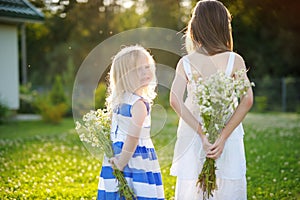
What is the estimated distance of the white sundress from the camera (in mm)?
3225

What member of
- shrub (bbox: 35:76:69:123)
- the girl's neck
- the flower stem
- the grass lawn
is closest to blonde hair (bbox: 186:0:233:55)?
the girl's neck

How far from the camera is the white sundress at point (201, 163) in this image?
10.6 feet

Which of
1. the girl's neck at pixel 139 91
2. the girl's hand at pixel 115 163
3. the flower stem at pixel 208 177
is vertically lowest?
the flower stem at pixel 208 177

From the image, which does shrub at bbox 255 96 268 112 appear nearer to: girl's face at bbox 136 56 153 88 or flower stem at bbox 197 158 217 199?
flower stem at bbox 197 158 217 199

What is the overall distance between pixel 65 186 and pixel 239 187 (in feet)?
8.82

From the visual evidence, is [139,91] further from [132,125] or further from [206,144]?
[206,144]

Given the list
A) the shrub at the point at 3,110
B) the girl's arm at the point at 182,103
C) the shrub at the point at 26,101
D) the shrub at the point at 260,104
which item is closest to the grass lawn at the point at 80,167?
the girl's arm at the point at 182,103

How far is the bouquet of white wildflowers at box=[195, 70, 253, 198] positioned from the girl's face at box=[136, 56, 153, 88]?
350 mm

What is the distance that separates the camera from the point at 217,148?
310 cm

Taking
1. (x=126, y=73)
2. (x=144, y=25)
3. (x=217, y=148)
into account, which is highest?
(x=144, y=25)

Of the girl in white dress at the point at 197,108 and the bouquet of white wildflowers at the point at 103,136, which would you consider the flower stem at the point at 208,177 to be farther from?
the bouquet of white wildflowers at the point at 103,136

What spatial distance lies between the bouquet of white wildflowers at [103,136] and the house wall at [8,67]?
1101cm

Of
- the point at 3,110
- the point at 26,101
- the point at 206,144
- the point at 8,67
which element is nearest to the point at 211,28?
the point at 206,144

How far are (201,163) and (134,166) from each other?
477 mm
